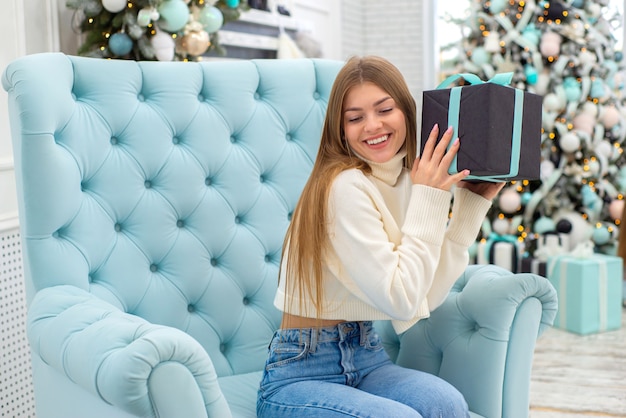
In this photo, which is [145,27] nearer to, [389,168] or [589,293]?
[389,168]

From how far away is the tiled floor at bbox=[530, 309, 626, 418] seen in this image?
2756mm

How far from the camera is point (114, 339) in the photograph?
4.00 ft

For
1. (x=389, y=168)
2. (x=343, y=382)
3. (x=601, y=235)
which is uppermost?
(x=389, y=168)

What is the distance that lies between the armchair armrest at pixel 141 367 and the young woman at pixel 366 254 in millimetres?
298

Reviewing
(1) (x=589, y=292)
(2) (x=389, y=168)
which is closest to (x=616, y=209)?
(1) (x=589, y=292)

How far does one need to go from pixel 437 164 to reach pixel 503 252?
8.99 ft

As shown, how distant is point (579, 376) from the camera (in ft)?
10.2

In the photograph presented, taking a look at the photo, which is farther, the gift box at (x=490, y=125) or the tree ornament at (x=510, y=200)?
the tree ornament at (x=510, y=200)

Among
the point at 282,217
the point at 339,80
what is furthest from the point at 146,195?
the point at 339,80

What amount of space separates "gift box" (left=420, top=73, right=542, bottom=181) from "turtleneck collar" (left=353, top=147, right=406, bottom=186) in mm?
148

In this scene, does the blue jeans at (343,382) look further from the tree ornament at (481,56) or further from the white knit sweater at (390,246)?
the tree ornament at (481,56)

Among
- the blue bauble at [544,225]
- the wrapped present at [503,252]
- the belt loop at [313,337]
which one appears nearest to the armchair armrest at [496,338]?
the belt loop at [313,337]

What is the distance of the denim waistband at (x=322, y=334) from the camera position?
157 centimetres

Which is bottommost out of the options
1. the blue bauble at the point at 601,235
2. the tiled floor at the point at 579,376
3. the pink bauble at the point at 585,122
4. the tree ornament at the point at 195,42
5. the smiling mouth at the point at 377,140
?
the tiled floor at the point at 579,376
